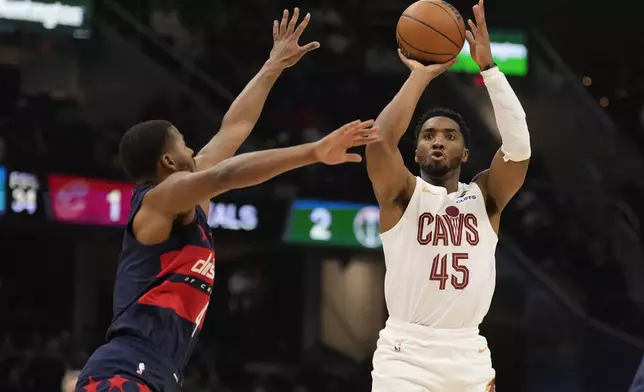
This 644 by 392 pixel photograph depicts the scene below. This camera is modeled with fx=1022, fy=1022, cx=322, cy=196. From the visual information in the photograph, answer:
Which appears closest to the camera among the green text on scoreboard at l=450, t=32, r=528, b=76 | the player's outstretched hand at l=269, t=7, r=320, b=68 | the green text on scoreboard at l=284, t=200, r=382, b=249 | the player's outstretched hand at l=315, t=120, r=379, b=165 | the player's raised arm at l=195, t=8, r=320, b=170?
the player's outstretched hand at l=315, t=120, r=379, b=165

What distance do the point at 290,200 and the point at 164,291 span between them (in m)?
9.82

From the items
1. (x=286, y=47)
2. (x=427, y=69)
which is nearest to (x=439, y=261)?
(x=427, y=69)

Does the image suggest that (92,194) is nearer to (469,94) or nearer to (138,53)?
(138,53)

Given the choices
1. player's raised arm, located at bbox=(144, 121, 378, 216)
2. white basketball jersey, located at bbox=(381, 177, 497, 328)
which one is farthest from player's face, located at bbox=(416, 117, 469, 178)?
player's raised arm, located at bbox=(144, 121, 378, 216)

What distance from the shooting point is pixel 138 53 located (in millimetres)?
14047

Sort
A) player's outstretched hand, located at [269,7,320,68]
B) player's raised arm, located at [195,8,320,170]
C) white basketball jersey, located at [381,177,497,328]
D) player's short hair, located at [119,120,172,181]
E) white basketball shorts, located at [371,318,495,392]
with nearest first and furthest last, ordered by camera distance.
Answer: player's short hair, located at [119,120,172,181], white basketball shorts, located at [371,318,495,392], white basketball jersey, located at [381,177,497,328], player's raised arm, located at [195,8,320,170], player's outstretched hand, located at [269,7,320,68]

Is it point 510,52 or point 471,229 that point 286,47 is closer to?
point 471,229

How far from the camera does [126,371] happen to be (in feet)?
13.1

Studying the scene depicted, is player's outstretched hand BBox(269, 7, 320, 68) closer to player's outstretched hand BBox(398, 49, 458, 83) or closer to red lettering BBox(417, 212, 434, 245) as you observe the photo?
player's outstretched hand BBox(398, 49, 458, 83)

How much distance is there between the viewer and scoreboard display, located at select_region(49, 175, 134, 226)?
41.4 feet

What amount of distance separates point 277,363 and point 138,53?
4653mm

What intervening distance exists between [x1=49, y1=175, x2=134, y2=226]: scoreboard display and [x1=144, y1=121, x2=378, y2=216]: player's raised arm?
8.84 m

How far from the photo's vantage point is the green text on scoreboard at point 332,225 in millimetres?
14070

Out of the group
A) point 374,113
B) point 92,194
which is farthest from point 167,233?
point 374,113
